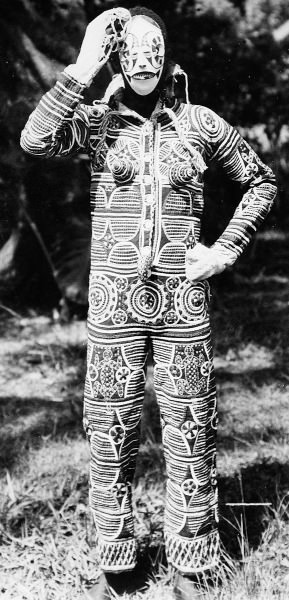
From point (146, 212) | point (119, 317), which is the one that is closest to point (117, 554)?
point (119, 317)

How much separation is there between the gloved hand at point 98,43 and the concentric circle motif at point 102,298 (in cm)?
71

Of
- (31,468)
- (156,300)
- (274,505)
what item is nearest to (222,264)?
(156,300)

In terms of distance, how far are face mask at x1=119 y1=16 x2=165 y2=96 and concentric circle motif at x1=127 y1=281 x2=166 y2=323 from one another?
70cm

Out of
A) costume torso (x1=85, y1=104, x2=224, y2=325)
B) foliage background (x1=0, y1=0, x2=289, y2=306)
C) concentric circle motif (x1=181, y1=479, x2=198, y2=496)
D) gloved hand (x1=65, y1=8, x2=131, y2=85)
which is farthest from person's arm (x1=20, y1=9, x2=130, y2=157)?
foliage background (x1=0, y1=0, x2=289, y2=306)

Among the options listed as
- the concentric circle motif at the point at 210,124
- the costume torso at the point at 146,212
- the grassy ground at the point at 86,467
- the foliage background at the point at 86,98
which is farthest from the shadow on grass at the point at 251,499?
the foliage background at the point at 86,98

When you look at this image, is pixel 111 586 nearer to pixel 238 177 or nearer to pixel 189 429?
pixel 189 429

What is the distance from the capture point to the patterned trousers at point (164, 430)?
9.06ft

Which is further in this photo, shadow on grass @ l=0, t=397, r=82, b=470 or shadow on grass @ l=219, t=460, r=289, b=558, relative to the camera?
shadow on grass @ l=0, t=397, r=82, b=470

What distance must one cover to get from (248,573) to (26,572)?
1038mm

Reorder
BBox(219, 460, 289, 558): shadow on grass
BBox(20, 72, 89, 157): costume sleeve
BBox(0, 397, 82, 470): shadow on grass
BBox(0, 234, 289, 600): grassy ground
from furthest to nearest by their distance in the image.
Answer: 1. BBox(0, 397, 82, 470): shadow on grass
2. BBox(219, 460, 289, 558): shadow on grass
3. BBox(0, 234, 289, 600): grassy ground
4. BBox(20, 72, 89, 157): costume sleeve

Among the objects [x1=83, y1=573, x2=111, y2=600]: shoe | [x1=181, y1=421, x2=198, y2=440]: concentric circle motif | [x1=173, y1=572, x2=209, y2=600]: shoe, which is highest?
[x1=181, y1=421, x2=198, y2=440]: concentric circle motif

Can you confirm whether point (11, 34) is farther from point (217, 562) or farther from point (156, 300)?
point (217, 562)

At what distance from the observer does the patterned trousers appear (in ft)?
9.06

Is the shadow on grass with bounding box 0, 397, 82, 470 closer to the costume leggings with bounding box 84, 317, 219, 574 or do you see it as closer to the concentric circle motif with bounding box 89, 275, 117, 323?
the costume leggings with bounding box 84, 317, 219, 574
